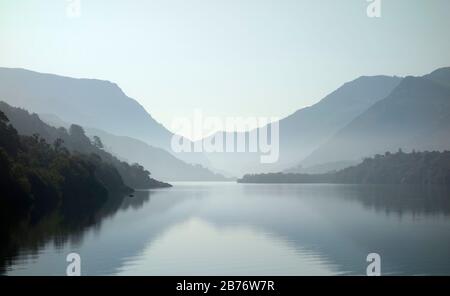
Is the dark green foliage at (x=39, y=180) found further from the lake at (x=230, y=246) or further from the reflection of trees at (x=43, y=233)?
the lake at (x=230, y=246)

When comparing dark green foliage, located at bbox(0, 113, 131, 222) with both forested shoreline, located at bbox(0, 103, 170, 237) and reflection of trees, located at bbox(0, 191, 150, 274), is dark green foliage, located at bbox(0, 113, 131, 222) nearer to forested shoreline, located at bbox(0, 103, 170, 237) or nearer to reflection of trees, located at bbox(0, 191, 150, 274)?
forested shoreline, located at bbox(0, 103, 170, 237)

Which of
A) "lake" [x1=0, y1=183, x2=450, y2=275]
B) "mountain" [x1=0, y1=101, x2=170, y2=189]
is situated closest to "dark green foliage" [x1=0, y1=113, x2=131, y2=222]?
"lake" [x1=0, y1=183, x2=450, y2=275]

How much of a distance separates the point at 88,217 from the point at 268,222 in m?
18.6

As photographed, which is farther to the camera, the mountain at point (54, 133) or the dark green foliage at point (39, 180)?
the mountain at point (54, 133)

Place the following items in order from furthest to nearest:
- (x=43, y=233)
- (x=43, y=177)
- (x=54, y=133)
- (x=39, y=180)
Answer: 1. (x=54, y=133)
2. (x=43, y=177)
3. (x=39, y=180)
4. (x=43, y=233)

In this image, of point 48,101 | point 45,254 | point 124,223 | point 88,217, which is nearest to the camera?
point 45,254

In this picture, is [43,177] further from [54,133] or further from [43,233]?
[54,133]

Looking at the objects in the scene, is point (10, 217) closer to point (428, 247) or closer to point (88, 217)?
point (88, 217)

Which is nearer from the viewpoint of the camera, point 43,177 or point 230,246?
point 230,246

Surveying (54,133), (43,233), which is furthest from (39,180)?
(54,133)

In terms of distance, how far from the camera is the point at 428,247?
3344 cm

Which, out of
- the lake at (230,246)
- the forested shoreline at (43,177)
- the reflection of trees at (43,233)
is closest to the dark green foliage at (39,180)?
the forested shoreline at (43,177)

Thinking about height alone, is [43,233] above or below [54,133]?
below
